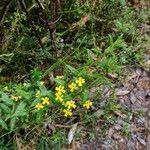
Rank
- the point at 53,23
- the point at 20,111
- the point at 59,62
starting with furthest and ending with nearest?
the point at 53,23 → the point at 59,62 → the point at 20,111

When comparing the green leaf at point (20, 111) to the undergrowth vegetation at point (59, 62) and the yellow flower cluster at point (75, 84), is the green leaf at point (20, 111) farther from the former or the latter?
the yellow flower cluster at point (75, 84)

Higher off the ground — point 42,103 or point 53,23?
point 53,23

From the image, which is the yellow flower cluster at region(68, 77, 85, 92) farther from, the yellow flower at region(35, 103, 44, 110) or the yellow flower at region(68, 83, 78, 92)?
the yellow flower at region(35, 103, 44, 110)

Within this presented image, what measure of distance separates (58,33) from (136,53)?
74cm

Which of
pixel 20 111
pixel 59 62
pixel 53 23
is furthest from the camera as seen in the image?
pixel 53 23

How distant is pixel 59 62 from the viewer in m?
3.07

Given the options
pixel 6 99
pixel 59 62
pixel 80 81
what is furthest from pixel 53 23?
pixel 6 99

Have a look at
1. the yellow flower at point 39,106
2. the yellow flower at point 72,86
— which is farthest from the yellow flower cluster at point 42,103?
the yellow flower at point 72,86

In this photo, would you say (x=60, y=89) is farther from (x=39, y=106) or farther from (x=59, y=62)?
(x=59, y=62)

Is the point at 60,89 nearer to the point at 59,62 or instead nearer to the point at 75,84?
the point at 75,84

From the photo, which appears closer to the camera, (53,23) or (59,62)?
(59,62)

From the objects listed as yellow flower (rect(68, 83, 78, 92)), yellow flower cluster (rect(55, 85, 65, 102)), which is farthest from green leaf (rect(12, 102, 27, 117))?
yellow flower (rect(68, 83, 78, 92))

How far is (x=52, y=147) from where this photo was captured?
125 inches

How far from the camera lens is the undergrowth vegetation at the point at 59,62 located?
288cm
